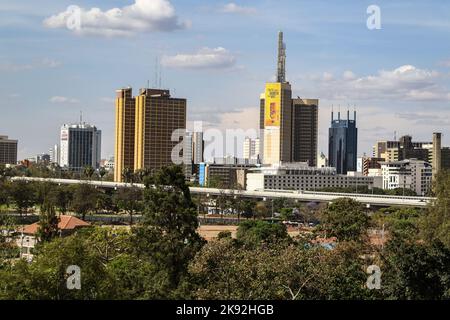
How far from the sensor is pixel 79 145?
106 metres

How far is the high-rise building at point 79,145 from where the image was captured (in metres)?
104

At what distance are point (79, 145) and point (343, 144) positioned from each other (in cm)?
3523

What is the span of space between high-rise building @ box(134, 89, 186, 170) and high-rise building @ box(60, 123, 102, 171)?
3734 cm

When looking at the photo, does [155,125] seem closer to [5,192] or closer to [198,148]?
[198,148]

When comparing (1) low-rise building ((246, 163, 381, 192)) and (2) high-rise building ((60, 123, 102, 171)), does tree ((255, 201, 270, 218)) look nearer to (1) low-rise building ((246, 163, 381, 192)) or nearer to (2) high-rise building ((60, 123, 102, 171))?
(1) low-rise building ((246, 163, 381, 192))

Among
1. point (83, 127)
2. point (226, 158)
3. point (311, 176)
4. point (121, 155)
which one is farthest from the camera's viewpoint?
point (83, 127)

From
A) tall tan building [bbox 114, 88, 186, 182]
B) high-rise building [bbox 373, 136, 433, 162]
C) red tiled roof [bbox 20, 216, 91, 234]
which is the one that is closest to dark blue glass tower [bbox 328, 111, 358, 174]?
high-rise building [bbox 373, 136, 433, 162]

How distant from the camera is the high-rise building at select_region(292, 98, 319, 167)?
87.4 metres

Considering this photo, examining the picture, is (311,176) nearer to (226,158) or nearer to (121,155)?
(226,158)

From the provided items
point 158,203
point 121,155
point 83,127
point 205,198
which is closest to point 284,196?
point 205,198

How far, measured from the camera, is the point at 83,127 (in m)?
106
